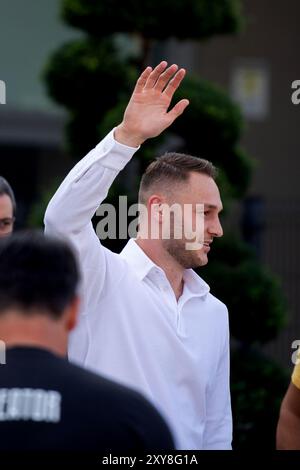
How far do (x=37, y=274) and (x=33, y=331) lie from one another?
0.47 ft

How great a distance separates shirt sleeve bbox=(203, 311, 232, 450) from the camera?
4016 millimetres

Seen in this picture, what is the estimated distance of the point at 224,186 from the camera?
23.4ft

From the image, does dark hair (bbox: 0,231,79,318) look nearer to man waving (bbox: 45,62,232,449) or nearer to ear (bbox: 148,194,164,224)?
man waving (bbox: 45,62,232,449)

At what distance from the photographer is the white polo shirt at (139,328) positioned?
3662 millimetres

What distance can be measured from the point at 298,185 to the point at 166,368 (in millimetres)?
8350

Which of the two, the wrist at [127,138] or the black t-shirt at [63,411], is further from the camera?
the wrist at [127,138]

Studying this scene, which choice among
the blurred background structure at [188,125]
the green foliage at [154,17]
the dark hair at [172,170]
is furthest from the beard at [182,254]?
the green foliage at [154,17]

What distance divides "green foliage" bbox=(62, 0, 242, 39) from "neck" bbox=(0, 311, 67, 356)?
5.38 meters

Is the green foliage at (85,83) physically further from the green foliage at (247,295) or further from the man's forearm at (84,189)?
the man's forearm at (84,189)

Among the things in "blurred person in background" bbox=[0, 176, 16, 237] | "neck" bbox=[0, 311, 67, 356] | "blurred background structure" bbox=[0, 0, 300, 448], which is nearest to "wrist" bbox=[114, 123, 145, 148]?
"blurred person in background" bbox=[0, 176, 16, 237]

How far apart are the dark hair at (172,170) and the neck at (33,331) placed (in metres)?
1.76

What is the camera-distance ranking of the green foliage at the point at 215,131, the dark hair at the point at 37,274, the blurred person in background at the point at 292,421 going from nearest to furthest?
the dark hair at the point at 37,274 → the blurred person in background at the point at 292,421 → the green foliage at the point at 215,131
